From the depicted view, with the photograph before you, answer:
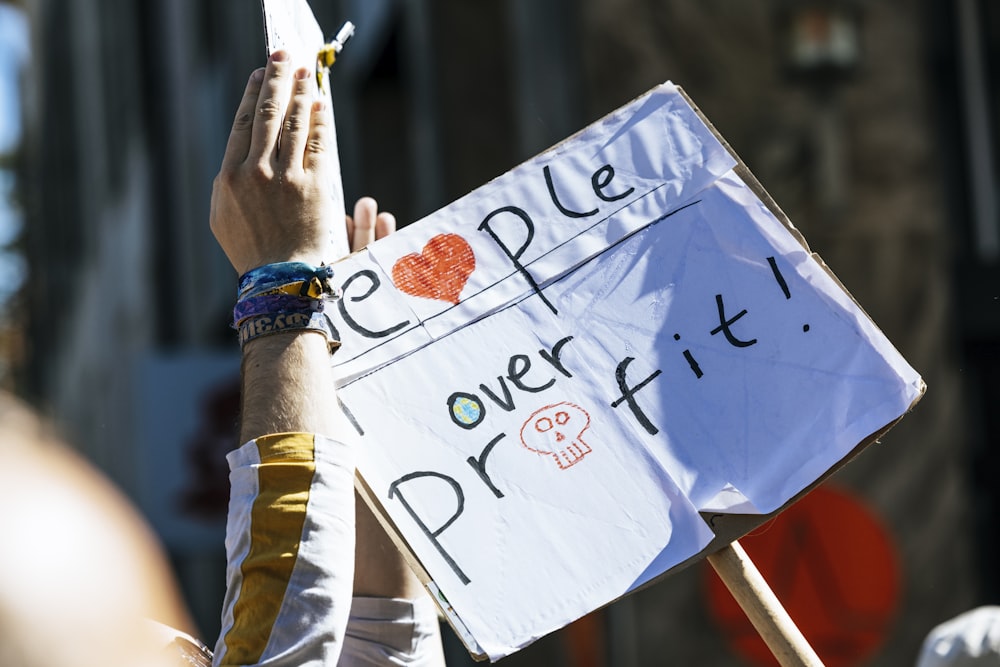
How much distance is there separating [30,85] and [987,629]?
119 ft

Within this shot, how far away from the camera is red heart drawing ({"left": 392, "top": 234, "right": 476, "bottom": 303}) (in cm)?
195

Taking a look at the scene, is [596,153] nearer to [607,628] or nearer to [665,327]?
[665,327]

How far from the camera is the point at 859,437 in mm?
1839

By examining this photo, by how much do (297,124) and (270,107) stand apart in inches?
1.5

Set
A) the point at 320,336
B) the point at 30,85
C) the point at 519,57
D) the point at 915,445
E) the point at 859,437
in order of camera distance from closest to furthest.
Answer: the point at 320,336 < the point at 859,437 < the point at 915,445 < the point at 519,57 < the point at 30,85

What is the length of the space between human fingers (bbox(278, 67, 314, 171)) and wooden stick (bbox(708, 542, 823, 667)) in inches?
28.0

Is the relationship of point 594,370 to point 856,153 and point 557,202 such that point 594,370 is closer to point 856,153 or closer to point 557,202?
point 557,202

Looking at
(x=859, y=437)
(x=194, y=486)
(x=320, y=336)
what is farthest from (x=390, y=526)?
(x=194, y=486)

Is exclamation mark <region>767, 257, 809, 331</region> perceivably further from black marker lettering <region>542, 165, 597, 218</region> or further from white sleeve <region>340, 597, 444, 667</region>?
white sleeve <region>340, 597, 444, 667</region>

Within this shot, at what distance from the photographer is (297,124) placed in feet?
5.75

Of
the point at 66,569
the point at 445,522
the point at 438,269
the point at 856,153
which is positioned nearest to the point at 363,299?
the point at 438,269

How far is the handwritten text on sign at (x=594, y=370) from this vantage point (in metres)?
1.80

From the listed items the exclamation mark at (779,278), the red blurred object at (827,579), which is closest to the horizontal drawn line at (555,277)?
the exclamation mark at (779,278)

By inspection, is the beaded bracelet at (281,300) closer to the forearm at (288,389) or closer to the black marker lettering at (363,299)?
the forearm at (288,389)
